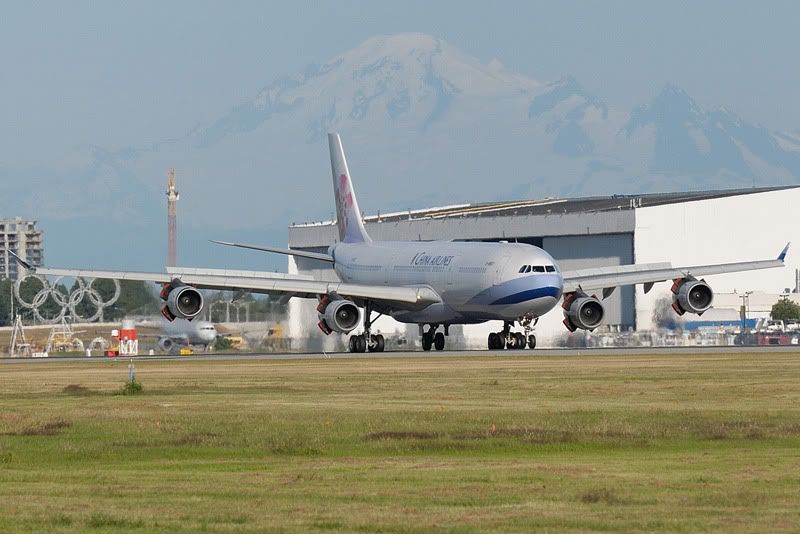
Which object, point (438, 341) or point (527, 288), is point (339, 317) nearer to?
point (438, 341)

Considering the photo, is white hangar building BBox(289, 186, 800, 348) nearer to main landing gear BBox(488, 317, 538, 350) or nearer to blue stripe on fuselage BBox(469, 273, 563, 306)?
main landing gear BBox(488, 317, 538, 350)

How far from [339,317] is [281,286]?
3790mm

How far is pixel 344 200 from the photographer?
88.7 meters

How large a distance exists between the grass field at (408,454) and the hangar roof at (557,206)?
92755mm

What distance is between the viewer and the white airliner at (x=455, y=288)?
6888 cm

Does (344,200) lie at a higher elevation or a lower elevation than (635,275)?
higher

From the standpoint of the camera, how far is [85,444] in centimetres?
2631

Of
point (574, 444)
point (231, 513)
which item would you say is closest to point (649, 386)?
point (574, 444)

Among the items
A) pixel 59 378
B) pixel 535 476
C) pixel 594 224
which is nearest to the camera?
pixel 535 476

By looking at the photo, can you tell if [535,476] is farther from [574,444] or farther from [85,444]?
[85,444]

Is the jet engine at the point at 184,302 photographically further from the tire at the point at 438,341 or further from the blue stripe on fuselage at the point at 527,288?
the blue stripe on fuselage at the point at 527,288

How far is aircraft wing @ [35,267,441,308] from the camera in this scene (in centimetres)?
7169

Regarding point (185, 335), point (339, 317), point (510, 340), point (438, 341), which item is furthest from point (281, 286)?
point (185, 335)

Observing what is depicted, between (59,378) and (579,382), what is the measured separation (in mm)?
16232
